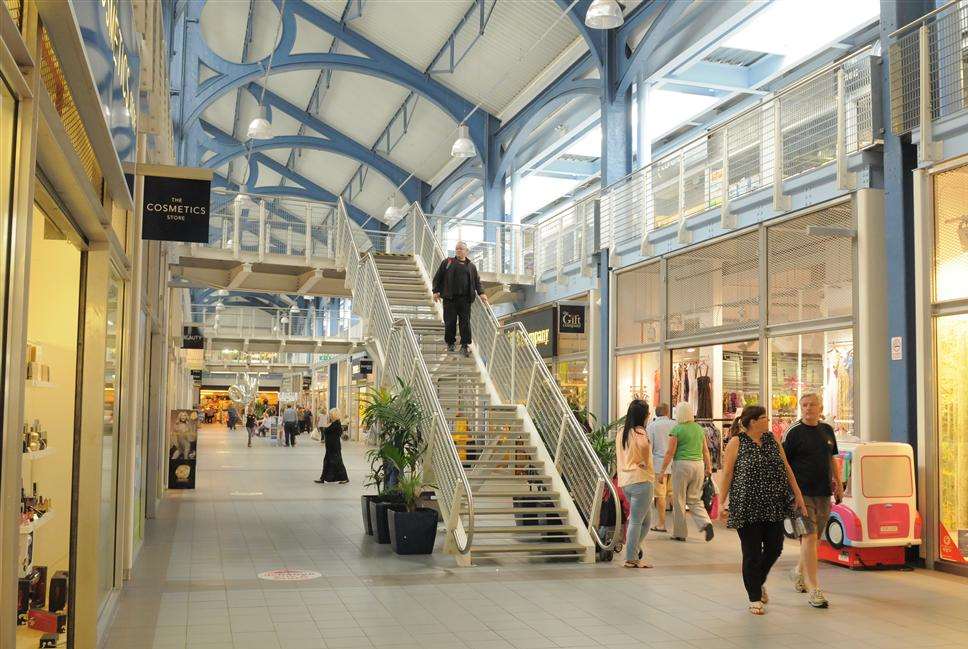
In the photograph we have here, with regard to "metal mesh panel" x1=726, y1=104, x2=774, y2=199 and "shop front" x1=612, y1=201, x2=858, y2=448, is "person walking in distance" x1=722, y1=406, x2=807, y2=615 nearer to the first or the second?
"shop front" x1=612, y1=201, x2=858, y2=448

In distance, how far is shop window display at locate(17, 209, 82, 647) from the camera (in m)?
4.43

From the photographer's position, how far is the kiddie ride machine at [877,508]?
8.95 metres

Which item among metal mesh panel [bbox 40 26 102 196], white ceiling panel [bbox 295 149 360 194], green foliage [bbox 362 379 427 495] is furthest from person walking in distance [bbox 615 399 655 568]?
white ceiling panel [bbox 295 149 360 194]

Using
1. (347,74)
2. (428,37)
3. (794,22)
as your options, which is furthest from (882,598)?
(347,74)

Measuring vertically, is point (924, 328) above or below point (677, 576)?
above

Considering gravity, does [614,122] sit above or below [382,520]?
above

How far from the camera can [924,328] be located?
368 inches

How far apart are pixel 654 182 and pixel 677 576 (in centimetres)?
807

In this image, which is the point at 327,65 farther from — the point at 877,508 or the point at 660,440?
the point at 877,508

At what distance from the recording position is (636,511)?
8883mm

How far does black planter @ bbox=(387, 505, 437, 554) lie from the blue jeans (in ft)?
6.57

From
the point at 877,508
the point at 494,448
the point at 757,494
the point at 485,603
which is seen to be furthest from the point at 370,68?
the point at 757,494

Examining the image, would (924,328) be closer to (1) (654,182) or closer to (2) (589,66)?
(1) (654,182)

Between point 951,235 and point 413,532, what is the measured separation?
6.09 metres
